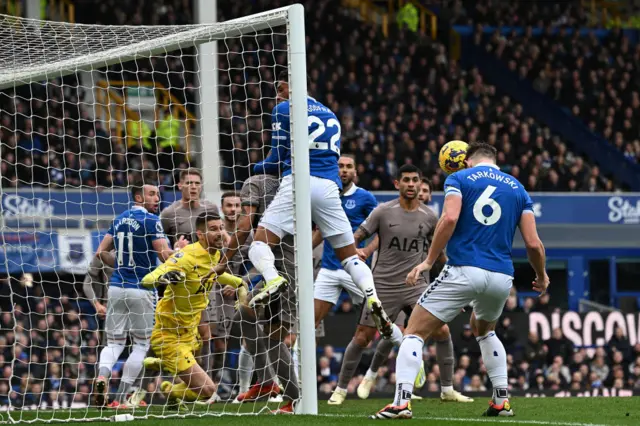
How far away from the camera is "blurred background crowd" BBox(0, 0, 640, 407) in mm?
17828

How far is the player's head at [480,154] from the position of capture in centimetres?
832

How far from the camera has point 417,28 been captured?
98.3ft

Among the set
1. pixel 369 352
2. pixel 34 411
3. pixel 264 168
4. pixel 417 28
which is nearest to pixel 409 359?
pixel 264 168

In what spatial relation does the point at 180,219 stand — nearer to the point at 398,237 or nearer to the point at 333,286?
the point at 333,286

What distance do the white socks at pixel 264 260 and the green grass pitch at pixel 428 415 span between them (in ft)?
3.38

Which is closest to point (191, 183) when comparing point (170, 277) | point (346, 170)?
point (346, 170)

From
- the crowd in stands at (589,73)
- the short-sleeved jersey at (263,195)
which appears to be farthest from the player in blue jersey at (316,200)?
the crowd in stands at (589,73)

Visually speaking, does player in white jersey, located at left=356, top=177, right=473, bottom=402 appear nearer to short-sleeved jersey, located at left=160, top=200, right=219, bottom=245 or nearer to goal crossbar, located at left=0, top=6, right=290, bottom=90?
short-sleeved jersey, located at left=160, top=200, right=219, bottom=245

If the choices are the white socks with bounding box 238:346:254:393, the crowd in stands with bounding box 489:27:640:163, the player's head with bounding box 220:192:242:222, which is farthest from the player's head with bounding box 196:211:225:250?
the crowd in stands with bounding box 489:27:640:163

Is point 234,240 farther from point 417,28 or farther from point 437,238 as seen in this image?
point 417,28

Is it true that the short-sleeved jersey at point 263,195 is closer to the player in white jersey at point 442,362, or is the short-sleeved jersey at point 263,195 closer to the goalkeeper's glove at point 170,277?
the goalkeeper's glove at point 170,277

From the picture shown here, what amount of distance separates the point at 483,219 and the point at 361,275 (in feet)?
4.43

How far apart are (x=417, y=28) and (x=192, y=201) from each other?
19253 mm

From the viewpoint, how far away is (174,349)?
375 inches
